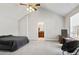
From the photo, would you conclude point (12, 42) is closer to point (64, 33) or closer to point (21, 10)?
point (21, 10)

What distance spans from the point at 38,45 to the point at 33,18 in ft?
1.41

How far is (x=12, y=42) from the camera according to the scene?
60.5 inches

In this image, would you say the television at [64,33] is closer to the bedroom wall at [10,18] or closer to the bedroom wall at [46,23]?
the bedroom wall at [46,23]

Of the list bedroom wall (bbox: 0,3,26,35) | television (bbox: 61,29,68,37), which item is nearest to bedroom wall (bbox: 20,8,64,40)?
television (bbox: 61,29,68,37)

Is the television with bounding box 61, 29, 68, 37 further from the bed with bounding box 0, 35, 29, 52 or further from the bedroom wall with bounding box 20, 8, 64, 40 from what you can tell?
the bed with bounding box 0, 35, 29, 52

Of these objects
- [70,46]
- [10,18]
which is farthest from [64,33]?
[10,18]

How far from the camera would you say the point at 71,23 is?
5.16ft

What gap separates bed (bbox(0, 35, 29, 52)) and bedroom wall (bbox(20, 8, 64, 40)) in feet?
0.46

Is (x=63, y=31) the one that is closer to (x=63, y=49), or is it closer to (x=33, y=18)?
(x=63, y=49)

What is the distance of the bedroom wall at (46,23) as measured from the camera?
1.60 metres

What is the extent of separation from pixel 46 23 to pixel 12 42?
0.60 meters

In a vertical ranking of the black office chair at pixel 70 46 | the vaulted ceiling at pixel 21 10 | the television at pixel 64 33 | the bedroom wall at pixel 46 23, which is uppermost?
the vaulted ceiling at pixel 21 10

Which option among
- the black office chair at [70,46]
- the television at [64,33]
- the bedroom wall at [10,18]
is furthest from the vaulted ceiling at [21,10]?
the black office chair at [70,46]

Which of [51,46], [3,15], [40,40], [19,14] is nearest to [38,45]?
[40,40]
